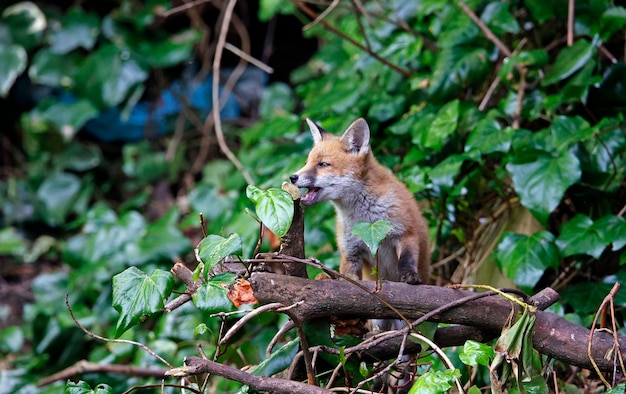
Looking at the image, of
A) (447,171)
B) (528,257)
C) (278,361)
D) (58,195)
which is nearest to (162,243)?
(58,195)

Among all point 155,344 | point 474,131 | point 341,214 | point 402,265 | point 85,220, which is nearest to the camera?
point 402,265

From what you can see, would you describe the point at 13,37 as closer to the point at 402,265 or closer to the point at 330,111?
the point at 330,111

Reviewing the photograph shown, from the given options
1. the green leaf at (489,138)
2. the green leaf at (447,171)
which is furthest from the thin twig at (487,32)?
the green leaf at (447,171)

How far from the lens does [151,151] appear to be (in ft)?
27.7

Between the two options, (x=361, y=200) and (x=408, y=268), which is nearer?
(x=408, y=268)

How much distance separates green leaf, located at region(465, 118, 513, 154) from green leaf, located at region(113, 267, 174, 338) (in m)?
2.15

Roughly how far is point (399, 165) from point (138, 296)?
272cm

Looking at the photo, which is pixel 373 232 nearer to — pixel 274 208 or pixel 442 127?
pixel 274 208

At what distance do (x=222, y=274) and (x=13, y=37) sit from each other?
6306 mm

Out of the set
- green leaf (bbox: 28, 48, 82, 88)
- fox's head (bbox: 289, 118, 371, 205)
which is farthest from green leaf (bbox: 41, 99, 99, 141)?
fox's head (bbox: 289, 118, 371, 205)

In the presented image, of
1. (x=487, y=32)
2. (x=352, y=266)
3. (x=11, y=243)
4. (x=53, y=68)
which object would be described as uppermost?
(x=487, y=32)

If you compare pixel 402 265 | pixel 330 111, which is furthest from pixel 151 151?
pixel 402 265

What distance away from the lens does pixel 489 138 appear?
424cm

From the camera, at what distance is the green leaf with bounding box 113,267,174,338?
2631 mm
